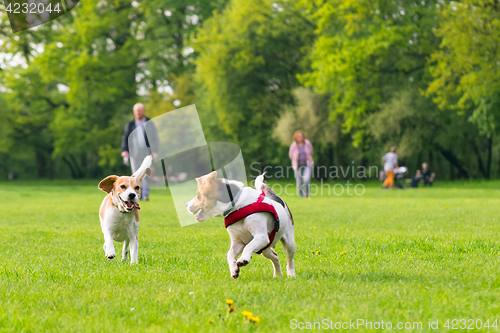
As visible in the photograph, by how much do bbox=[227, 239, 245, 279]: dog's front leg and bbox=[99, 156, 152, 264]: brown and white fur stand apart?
134cm

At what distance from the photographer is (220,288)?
4469 mm

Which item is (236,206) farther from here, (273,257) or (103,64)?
(103,64)

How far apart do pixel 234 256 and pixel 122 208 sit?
160 centimetres

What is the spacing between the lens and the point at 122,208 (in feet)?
18.7

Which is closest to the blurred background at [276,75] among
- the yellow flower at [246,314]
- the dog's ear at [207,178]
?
the dog's ear at [207,178]

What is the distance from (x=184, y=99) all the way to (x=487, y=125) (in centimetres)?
2697

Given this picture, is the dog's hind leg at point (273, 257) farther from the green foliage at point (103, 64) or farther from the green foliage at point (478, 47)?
the green foliage at point (103, 64)

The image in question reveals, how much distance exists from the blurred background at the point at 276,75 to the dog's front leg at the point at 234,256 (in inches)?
997

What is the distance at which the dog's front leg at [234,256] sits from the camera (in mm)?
4615

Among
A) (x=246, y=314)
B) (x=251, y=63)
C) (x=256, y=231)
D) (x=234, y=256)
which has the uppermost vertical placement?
(x=251, y=63)

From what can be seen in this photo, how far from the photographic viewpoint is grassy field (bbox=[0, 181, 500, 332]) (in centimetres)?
354

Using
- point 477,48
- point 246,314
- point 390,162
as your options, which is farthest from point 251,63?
point 246,314

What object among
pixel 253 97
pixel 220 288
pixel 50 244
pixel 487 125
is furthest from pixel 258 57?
Answer: pixel 220 288

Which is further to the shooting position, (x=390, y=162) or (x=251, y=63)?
(x=251, y=63)
